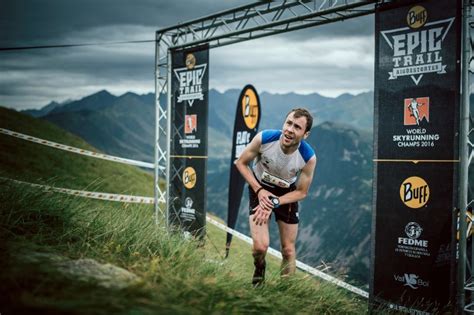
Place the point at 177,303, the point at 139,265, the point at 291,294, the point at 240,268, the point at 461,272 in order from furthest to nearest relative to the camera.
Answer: the point at 461,272
the point at 240,268
the point at 291,294
the point at 139,265
the point at 177,303

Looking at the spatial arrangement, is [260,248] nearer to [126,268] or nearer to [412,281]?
[126,268]

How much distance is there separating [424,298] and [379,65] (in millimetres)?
3838

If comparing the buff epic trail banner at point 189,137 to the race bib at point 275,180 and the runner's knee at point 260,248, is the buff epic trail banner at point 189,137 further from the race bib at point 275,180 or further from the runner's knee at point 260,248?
the runner's knee at point 260,248

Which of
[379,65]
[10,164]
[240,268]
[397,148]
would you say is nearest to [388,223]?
[397,148]

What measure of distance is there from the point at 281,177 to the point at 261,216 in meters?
0.69

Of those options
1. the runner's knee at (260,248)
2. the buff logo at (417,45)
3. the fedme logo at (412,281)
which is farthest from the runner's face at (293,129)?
the fedme logo at (412,281)

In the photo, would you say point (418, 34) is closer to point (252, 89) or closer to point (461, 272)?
point (461, 272)

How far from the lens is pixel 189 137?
12.6m

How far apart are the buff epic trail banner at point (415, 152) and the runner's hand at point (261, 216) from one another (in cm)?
306

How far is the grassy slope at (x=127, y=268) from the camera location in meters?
2.65

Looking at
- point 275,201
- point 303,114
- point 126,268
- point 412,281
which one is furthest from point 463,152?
point 126,268

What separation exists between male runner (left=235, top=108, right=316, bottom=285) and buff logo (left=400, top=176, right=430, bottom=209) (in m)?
2.59

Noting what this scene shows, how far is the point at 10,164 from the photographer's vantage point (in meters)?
20.2

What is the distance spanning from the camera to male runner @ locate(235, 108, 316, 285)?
5.51 meters
